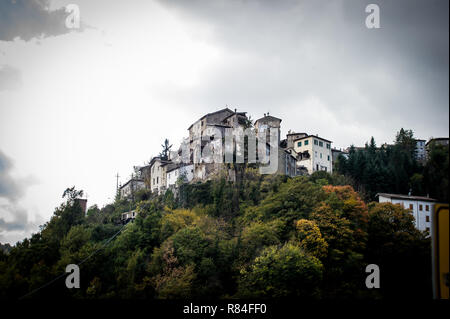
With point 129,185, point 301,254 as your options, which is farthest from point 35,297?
point 129,185

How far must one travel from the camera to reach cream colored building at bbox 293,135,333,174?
2142 inches

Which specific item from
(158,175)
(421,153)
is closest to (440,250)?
(421,153)

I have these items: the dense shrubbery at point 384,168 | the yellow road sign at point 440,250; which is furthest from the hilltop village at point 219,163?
the yellow road sign at point 440,250

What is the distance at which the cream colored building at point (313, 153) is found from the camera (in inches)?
2142

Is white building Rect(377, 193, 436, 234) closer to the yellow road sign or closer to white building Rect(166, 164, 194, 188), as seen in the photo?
white building Rect(166, 164, 194, 188)

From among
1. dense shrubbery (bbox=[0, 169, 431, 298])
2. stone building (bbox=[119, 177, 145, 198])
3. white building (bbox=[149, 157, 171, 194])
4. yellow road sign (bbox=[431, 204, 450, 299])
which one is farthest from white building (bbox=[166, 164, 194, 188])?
yellow road sign (bbox=[431, 204, 450, 299])

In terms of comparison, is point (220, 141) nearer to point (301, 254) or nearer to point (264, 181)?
point (264, 181)

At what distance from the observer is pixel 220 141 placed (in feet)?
148

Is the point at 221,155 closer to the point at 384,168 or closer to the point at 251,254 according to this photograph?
the point at 251,254

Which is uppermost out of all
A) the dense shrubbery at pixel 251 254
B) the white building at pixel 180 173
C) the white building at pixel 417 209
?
the white building at pixel 180 173

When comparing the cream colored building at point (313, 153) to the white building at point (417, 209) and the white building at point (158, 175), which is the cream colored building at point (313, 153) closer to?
the white building at point (417, 209)

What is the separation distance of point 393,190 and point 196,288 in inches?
955

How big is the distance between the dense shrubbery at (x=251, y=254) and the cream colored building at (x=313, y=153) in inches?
813

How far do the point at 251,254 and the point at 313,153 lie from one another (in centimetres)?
3089
